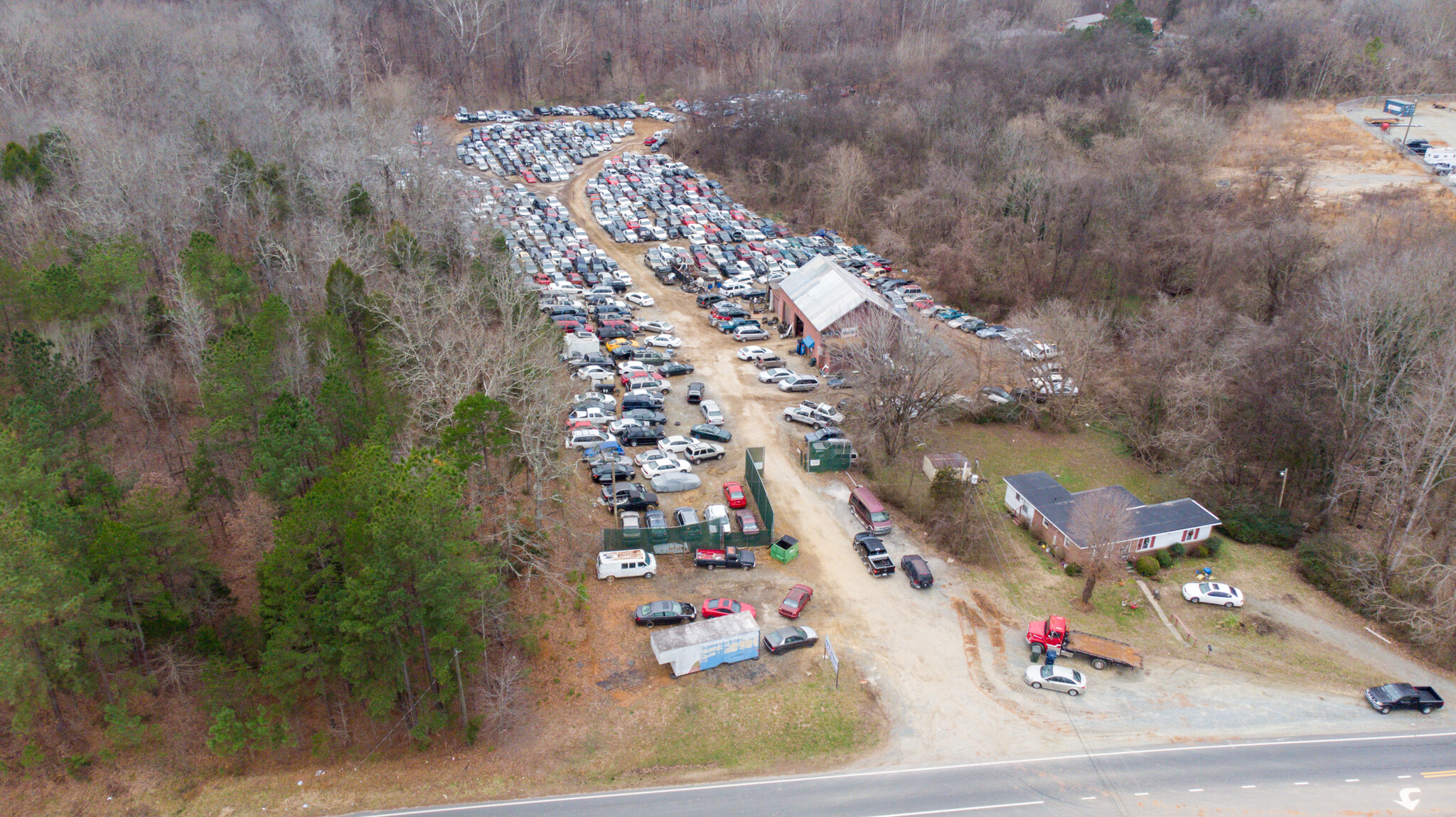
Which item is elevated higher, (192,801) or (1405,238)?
(1405,238)

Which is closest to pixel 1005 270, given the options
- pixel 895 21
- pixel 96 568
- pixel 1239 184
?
pixel 1239 184

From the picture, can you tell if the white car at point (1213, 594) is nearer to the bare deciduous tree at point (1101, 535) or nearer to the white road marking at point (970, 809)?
the bare deciduous tree at point (1101, 535)

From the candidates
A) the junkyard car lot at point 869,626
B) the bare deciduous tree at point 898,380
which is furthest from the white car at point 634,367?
the bare deciduous tree at point 898,380

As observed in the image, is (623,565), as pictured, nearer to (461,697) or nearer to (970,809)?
(461,697)

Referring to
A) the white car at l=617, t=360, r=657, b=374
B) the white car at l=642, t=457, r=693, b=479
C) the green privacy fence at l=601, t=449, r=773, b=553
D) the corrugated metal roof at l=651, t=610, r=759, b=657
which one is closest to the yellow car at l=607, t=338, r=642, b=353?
the white car at l=617, t=360, r=657, b=374

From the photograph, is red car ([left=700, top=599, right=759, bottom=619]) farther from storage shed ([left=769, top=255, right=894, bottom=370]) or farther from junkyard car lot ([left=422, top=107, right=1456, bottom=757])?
storage shed ([left=769, top=255, right=894, bottom=370])

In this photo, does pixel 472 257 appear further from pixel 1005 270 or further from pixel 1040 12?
pixel 1040 12
